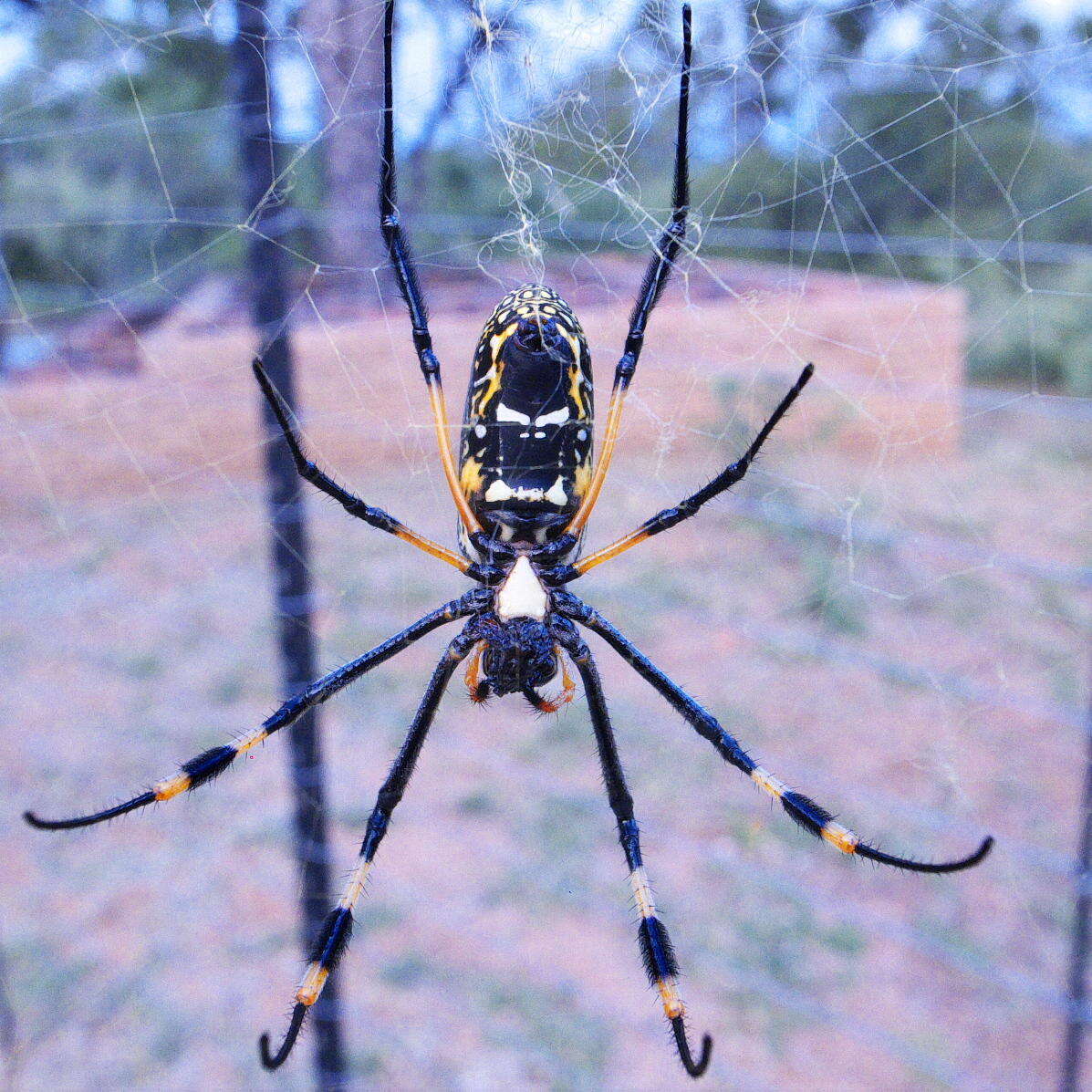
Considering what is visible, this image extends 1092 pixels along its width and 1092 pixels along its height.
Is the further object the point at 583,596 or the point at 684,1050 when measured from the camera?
the point at 583,596

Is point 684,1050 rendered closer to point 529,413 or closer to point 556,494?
point 556,494

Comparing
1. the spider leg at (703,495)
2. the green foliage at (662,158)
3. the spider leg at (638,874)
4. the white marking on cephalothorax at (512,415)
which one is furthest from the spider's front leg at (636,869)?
the green foliage at (662,158)

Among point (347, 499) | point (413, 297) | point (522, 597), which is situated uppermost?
point (413, 297)

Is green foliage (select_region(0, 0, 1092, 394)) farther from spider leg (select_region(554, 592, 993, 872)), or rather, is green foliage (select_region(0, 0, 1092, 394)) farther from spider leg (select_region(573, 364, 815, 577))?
spider leg (select_region(554, 592, 993, 872))

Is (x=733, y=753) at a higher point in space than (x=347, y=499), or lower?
lower

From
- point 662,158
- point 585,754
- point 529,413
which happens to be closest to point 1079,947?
point 529,413
